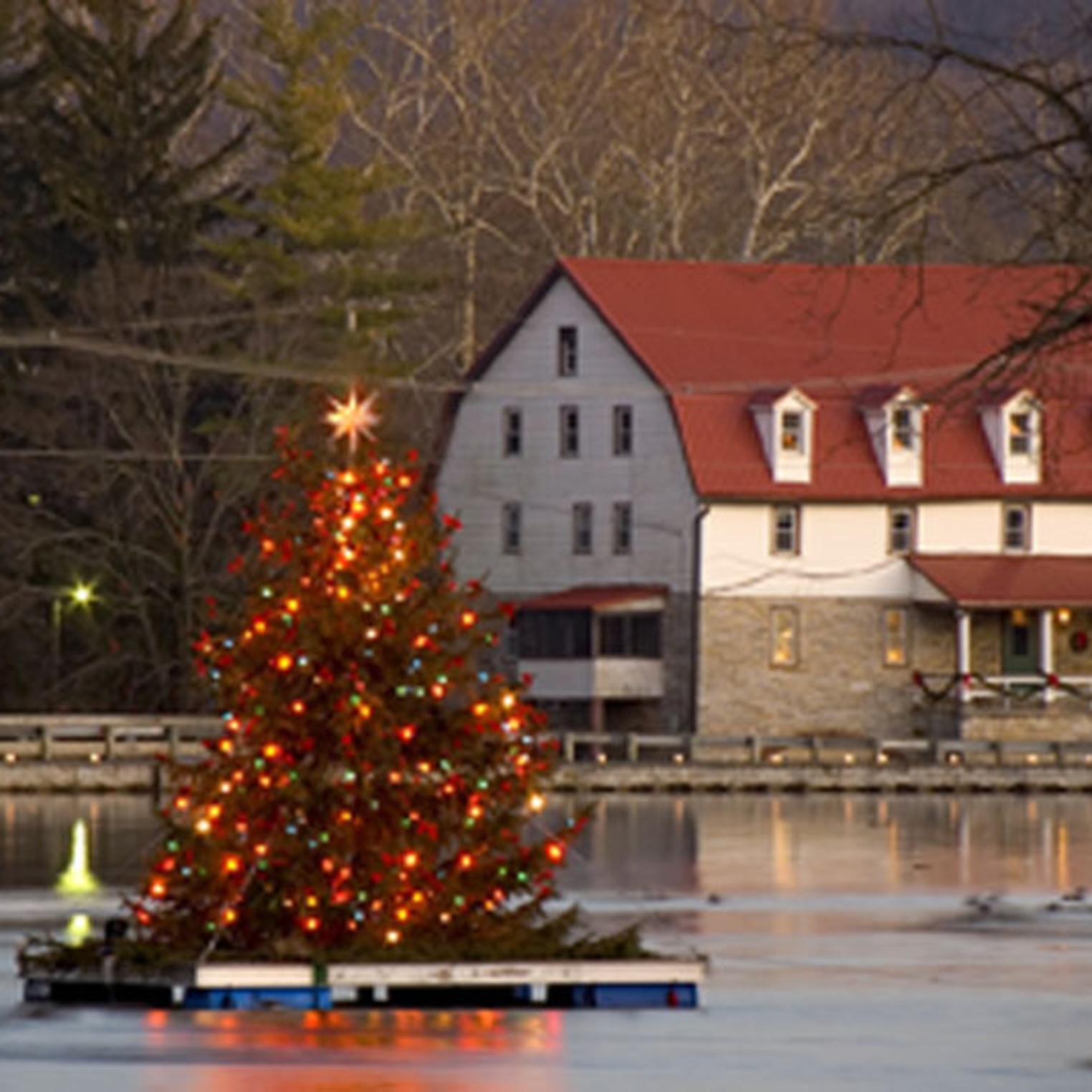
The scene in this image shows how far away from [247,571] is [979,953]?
893cm

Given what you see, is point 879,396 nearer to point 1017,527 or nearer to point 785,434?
point 785,434

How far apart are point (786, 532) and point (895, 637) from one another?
335 cm

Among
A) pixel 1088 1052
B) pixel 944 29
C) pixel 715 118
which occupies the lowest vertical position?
pixel 1088 1052

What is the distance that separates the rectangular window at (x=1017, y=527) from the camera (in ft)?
285

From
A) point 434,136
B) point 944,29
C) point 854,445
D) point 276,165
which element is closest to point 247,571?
point 944,29

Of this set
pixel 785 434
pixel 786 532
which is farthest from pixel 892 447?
pixel 786 532

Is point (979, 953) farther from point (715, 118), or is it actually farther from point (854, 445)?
point (715, 118)

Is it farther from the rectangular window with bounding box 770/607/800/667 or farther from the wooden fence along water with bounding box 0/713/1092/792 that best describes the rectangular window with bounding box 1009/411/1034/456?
the wooden fence along water with bounding box 0/713/1092/792

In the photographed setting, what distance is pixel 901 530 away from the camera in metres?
86.5

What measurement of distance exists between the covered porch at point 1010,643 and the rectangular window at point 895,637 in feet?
1.52

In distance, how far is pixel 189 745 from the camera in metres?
75.4

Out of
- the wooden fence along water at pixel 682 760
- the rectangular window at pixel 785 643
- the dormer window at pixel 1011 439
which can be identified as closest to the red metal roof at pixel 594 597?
the rectangular window at pixel 785 643

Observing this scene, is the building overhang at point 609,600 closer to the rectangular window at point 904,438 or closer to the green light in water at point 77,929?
the rectangular window at point 904,438

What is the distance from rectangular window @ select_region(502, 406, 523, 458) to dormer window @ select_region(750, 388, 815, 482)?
5801 millimetres
